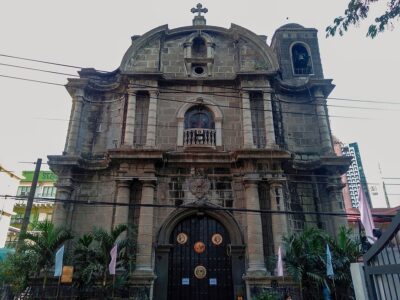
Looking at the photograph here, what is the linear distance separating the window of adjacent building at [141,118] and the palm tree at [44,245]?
5209 mm

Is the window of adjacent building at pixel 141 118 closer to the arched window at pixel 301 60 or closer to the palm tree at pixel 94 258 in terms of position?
the palm tree at pixel 94 258

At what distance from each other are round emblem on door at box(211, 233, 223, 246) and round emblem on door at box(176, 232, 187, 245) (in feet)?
3.71

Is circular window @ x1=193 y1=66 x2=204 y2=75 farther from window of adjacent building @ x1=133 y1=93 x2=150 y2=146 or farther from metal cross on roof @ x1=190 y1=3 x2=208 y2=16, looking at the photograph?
metal cross on roof @ x1=190 y1=3 x2=208 y2=16

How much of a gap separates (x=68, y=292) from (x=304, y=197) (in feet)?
33.5

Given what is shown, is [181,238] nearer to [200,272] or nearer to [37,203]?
[200,272]

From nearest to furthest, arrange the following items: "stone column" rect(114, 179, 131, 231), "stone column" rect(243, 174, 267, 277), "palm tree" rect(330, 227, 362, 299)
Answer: "palm tree" rect(330, 227, 362, 299), "stone column" rect(243, 174, 267, 277), "stone column" rect(114, 179, 131, 231)

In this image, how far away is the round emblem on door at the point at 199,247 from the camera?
1347cm

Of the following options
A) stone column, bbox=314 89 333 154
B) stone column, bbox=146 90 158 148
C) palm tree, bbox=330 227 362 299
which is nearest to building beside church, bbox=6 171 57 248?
stone column, bbox=146 90 158 148

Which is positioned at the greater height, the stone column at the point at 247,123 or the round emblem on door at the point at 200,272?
the stone column at the point at 247,123

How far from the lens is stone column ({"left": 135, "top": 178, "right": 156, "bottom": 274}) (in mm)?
12516

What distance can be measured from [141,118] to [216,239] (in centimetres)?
653

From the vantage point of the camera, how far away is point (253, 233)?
42.9ft

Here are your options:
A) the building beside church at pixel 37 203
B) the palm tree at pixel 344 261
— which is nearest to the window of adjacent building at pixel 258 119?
the palm tree at pixel 344 261

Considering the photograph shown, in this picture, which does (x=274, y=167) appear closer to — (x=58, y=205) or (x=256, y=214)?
(x=256, y=214)
